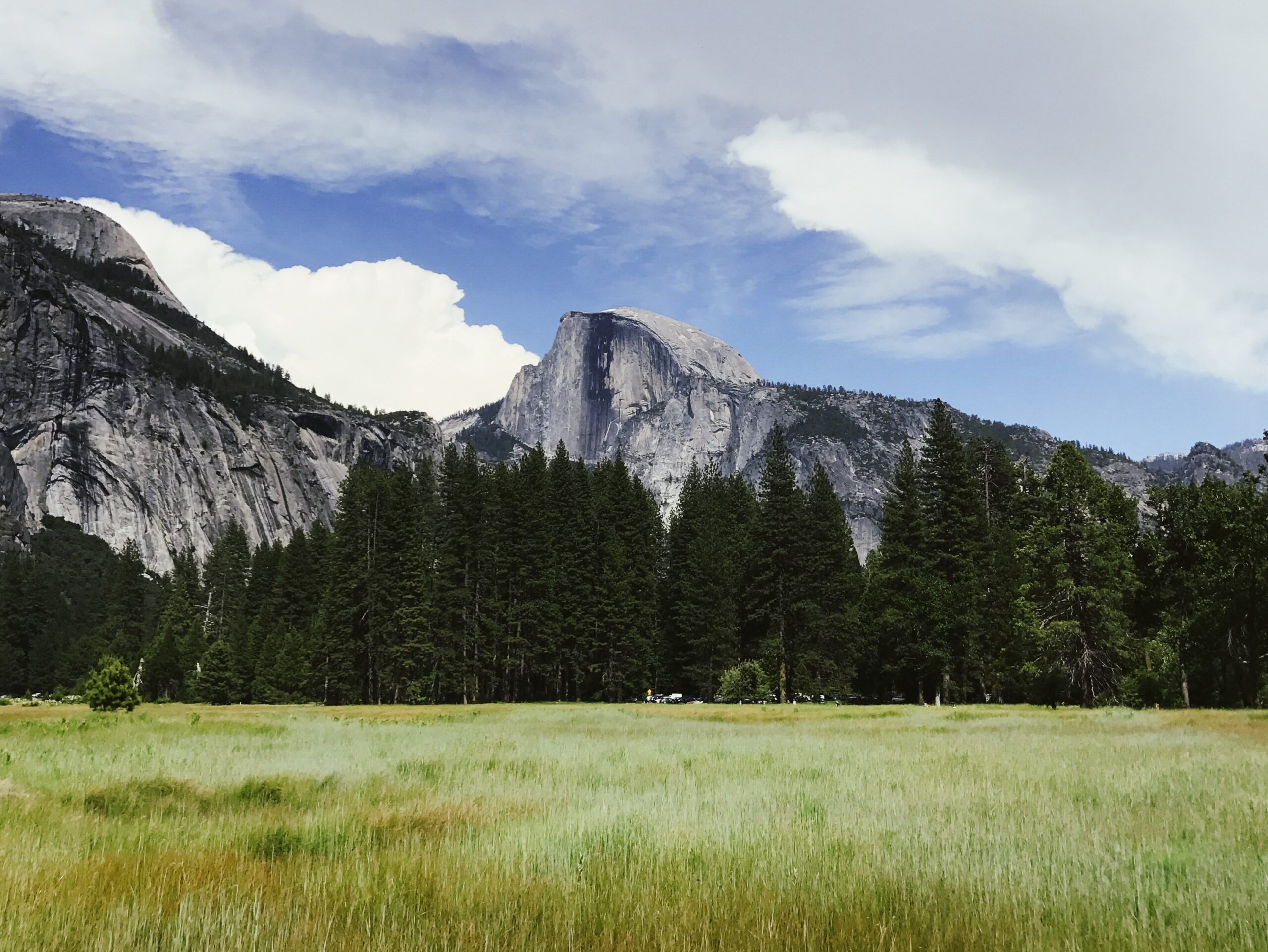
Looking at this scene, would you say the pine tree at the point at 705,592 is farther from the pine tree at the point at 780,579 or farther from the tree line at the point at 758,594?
the pine tree at the point at 780,579

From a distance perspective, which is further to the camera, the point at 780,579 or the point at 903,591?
the point at 780,579

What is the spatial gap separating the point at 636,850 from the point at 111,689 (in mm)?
41194

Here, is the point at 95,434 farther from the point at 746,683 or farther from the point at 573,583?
the point at 746,683

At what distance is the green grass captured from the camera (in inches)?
228

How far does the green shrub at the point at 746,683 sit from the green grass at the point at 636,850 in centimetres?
4021

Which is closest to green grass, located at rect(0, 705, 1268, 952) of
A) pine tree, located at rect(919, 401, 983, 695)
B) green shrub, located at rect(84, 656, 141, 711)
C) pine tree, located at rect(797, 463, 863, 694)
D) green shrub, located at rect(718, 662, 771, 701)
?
green shrub, located at rect(84, 656, 141, 711)

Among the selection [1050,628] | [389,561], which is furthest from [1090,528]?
[389,561]

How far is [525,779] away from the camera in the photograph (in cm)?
1417

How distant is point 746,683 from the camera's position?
57.8m

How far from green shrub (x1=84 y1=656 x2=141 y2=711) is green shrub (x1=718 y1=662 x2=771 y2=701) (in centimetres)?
3667

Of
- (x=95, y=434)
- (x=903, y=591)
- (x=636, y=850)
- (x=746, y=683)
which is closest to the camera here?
(x=636, y=850)

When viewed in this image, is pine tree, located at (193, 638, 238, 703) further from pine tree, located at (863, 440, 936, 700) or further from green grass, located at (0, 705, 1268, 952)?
green grass, located at (0, 705, 1268, 952)

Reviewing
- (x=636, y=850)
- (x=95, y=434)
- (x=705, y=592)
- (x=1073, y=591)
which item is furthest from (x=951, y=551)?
(x=95, y=434)

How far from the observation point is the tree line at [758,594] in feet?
135
